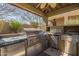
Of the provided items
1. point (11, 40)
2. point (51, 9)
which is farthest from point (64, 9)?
point (11, 40)

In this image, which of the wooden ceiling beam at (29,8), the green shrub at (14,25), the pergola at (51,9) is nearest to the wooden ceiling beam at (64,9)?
the pergola at (51,9)

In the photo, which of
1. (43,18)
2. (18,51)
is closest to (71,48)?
(43,18)

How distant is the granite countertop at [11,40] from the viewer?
1.40m

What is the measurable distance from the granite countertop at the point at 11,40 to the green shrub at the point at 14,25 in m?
0.10

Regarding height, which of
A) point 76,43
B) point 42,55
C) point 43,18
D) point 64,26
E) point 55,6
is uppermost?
point 55,6

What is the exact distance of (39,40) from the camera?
1567 millimetres

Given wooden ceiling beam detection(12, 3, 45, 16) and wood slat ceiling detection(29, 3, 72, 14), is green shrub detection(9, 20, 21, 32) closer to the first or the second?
wooden ceiling beam detection(12, 3, 45, 16)

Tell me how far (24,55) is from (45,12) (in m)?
0.64

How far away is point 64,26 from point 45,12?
1.05ft

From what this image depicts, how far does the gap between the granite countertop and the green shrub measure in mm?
103

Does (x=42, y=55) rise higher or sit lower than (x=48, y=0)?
lower

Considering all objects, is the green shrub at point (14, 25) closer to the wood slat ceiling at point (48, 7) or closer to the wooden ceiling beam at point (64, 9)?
the wood slat ceiling at point (48, 7)

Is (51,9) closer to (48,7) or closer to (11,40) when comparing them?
(48,7)

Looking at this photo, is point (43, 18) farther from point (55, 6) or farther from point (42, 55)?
point (42, 55)
